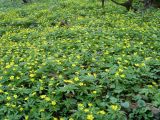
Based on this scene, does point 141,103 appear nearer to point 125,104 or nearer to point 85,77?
point 125,104

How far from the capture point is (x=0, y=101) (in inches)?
194

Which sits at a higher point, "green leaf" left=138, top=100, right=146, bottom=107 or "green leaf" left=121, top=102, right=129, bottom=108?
Result: "green leaf" left=138, top=100, right=146, bottom=107

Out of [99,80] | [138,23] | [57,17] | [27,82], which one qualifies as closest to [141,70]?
[99,80]

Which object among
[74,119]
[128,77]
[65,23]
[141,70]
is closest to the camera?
[74,119]

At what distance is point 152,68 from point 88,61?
4.56 ft

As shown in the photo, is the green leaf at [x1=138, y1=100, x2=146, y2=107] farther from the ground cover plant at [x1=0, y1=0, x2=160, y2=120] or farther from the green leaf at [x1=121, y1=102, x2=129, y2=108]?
the green leaf at [x1=121, y1=102, x2=129, y2=108]

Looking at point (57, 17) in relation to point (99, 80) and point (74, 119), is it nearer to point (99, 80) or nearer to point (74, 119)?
point (99, 80)

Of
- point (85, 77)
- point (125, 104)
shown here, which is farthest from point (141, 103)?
point (85, 77)

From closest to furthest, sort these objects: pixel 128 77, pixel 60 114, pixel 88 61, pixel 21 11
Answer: pixel 60 114
pixel 128 77
pixel 88 61
pixel 21 11

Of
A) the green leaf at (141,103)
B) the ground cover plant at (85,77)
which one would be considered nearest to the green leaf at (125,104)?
the ground cover plant at (85,77)

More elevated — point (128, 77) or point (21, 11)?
point (128, 77)

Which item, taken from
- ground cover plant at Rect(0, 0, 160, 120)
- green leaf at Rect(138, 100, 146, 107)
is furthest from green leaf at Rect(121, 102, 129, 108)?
green leaf at Rect(138, 100, 146, 107)

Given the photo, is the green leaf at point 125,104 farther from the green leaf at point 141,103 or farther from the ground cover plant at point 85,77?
the green leaf at point 141,103

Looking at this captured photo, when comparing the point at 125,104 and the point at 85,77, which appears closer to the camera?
the point at 125,104
